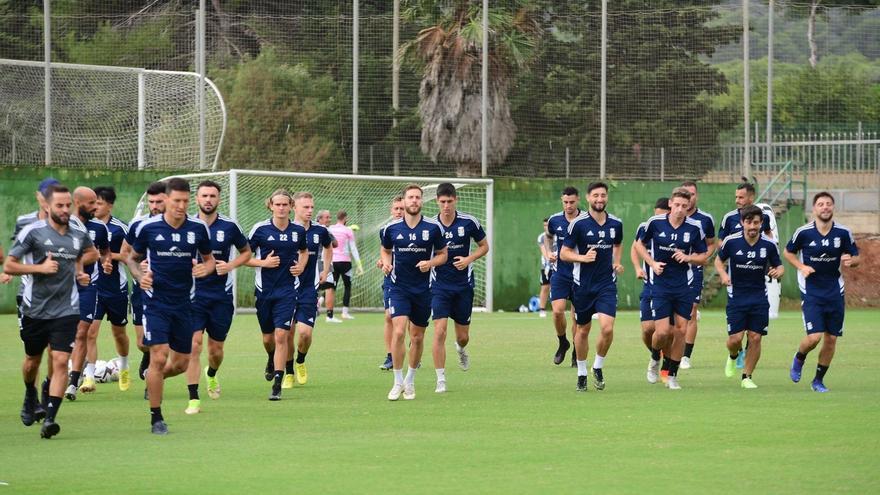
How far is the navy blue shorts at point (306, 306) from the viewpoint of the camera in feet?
52.2

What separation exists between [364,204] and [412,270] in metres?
17.8

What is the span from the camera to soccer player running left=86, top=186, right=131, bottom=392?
15117 mm

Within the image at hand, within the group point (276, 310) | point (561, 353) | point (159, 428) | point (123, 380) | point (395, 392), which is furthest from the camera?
point (561, 353)

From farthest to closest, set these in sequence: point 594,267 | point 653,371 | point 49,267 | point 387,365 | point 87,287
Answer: point 387,365
point 653,371
point 594,267
point 87,287
point 49,267

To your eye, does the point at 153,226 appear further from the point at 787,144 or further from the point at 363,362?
the point at 787,144

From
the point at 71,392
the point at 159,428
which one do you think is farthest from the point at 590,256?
the point at 71,392

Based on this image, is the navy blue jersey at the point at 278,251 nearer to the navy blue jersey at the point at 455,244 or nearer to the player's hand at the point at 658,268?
the navy blue jersey at the point at 455,244

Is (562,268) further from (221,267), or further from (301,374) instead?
(221,267)

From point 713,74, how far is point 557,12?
13.5 feet

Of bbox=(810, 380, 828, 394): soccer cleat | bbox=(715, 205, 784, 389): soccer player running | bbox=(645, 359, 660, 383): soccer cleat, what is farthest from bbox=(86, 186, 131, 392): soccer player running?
bbox=(810, 380, 828, 394): soccer cleat

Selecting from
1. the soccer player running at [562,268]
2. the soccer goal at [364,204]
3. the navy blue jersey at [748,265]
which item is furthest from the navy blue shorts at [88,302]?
the soccer goal at [364,204]

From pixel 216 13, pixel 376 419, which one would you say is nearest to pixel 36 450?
pixel 376 419

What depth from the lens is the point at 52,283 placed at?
11719mm

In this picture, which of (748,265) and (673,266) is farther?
(673,266)
